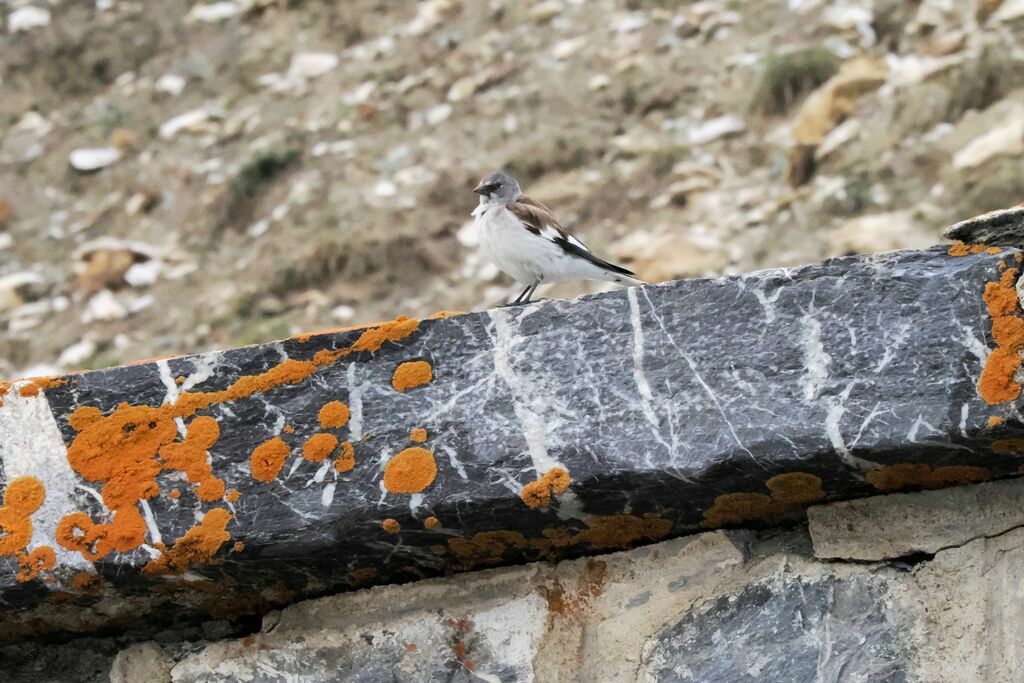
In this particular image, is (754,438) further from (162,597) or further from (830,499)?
(162,597)

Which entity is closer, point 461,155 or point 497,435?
point 497,435

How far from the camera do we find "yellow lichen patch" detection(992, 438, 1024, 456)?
6.39 ft

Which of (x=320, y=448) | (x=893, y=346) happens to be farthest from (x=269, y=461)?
(x=893, y=346)

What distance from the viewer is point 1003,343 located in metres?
1.96

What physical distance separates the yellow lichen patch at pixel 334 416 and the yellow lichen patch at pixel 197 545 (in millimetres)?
264

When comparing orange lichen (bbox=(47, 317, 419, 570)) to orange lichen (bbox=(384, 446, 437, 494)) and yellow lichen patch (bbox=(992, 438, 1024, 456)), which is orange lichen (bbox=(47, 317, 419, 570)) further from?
yellow lichen patch (bbox=(992, 438, 1024, 456))

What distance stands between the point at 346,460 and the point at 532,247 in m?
1.68

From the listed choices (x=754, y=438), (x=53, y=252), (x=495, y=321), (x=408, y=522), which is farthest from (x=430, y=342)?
(x=53, y=252)

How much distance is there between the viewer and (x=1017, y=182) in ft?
20.7

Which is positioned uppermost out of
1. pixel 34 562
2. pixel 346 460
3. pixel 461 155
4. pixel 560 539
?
pixel 346 460

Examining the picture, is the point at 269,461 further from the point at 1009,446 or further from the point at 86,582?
the point at 1009,446

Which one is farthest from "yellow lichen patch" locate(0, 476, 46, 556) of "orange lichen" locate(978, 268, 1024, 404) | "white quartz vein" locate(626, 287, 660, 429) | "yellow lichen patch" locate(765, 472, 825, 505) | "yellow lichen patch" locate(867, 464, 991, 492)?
"orange lichen" locate(978, 268, 1024, 404)

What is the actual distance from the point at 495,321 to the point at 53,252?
948 cm

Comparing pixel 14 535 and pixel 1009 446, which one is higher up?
pixel 1009 446
